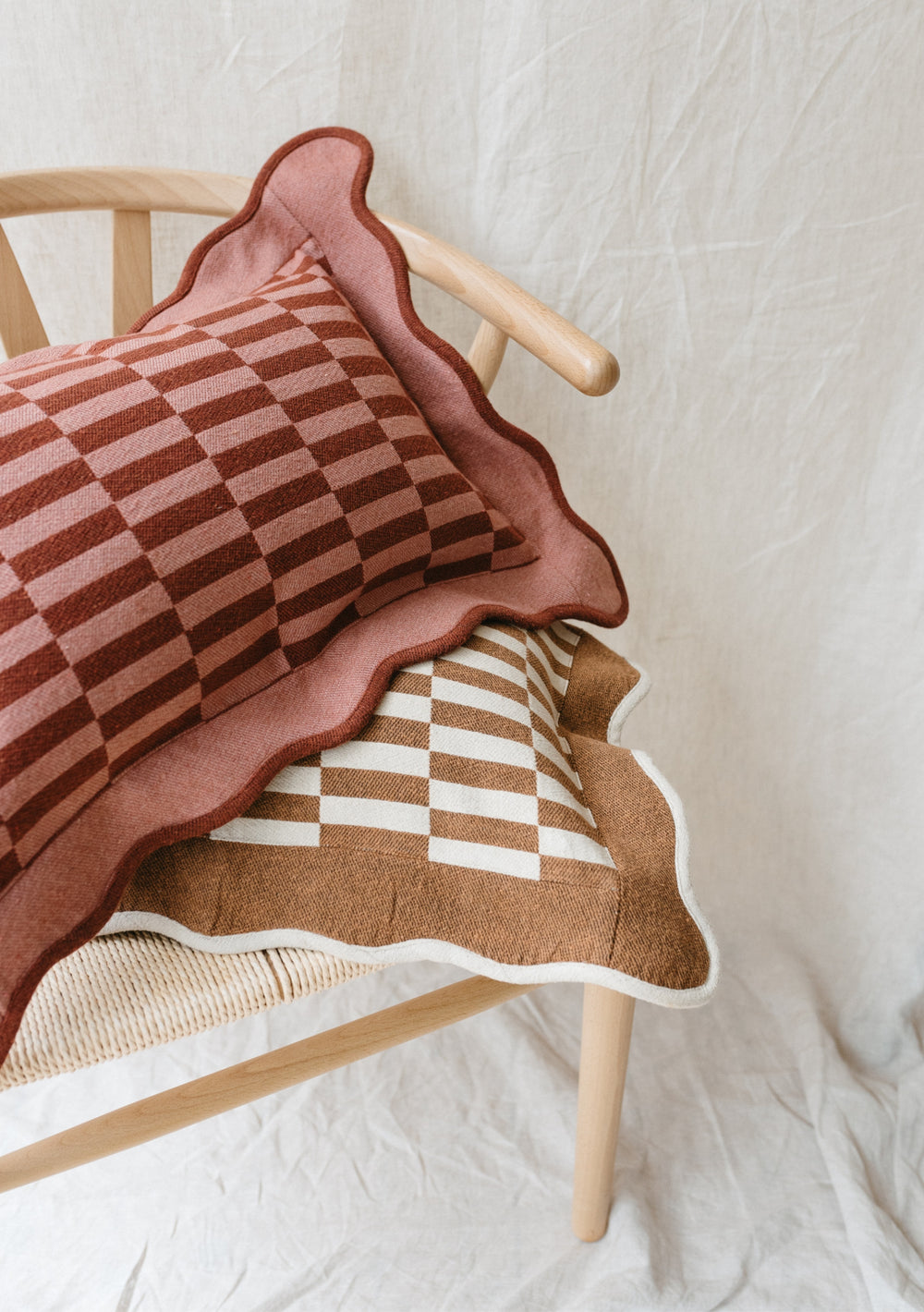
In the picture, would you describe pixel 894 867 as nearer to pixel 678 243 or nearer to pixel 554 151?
pixel 678 243

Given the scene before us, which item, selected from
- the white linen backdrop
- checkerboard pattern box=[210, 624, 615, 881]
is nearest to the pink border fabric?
checkerboard pattern box=[210, 624, 615, 881]

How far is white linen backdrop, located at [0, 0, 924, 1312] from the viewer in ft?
2.48

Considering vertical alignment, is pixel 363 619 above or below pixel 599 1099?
above

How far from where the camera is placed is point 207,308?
2.21 feet

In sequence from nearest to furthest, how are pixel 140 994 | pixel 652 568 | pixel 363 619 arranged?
pixel 140 994, pixel 363 619, pixel 652 568

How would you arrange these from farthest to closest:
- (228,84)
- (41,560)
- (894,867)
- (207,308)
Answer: (894,867) < (228,84) < (207,308) < (41,560)

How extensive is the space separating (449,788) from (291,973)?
12 cm

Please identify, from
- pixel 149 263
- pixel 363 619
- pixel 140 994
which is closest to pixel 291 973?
pixel 140 994

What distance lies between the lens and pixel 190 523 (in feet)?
1.70

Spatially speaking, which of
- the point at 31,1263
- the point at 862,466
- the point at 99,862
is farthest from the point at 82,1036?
the point at 862,466

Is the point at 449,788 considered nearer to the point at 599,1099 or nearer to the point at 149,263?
the point at 599,1099

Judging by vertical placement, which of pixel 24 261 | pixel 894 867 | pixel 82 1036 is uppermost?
pixel 24 261

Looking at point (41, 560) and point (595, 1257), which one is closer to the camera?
point (41, 560)

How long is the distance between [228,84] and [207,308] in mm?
240
